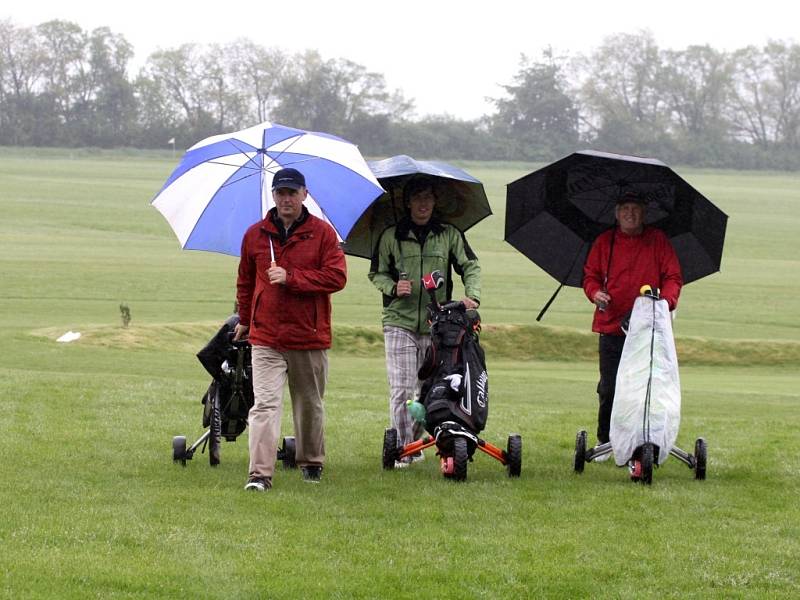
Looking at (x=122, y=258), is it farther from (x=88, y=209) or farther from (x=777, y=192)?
(x=777, y=192)

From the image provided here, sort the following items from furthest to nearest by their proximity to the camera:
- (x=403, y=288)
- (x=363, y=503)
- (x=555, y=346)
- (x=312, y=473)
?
(x=555, y=346) < (x=403, y=288) < (x=312, y=473) < (x=363, y=503)

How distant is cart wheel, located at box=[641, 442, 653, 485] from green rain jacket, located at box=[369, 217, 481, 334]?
5.19ft

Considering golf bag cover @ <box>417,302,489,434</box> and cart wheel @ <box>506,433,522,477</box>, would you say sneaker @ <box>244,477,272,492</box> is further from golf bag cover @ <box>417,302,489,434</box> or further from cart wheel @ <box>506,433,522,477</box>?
cart wheel @ <box>506,433,522,477</box>

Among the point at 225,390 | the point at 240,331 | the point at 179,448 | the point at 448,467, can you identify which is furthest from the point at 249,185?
the point at 448,467

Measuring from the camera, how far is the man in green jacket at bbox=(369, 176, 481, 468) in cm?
942

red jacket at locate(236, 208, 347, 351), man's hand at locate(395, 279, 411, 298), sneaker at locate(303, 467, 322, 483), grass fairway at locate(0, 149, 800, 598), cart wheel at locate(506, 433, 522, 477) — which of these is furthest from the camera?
man's hand at locate(395, 279, 411, 298)

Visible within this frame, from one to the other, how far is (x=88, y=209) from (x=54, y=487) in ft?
176

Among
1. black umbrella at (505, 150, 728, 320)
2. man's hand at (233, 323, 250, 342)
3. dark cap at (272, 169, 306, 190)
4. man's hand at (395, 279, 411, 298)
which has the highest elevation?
dark cap at (272, 169, 306, 190)

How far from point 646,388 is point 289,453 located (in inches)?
102

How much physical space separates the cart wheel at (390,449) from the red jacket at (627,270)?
5.44 ft

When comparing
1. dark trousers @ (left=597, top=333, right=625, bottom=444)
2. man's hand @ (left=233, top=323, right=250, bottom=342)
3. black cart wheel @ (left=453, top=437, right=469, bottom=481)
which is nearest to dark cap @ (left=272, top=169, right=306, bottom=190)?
man's hand @ (left=233, top=323, right=250, bottom=342)

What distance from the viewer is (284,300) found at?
28.3 feet

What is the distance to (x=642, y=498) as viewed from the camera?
27.4 ft

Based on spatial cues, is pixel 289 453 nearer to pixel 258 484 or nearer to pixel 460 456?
pixel 258 484
